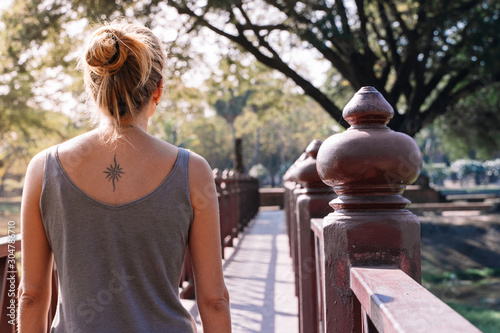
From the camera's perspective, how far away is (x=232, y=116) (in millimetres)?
60875

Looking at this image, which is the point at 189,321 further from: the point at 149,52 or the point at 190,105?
the point at 190,105

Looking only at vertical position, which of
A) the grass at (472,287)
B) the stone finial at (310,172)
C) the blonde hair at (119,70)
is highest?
the blonde hair at (119,70)

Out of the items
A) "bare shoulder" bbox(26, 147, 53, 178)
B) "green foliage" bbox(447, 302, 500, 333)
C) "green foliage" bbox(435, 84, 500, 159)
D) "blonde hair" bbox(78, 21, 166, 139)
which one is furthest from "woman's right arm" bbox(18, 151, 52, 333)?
"green foliage" bbox(435, 84, 500, 159)

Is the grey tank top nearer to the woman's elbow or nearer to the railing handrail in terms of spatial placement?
the woman's elbow

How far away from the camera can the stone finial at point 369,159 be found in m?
1.49

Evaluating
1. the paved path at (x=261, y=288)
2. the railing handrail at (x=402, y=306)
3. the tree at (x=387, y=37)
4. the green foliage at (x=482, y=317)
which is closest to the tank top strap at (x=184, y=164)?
the railing handrail at (x=402, y=306)

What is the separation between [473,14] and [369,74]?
274 cm

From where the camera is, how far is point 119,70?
1.41 metres

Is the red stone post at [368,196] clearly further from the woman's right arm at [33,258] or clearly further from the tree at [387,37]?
the tree at [387,37]

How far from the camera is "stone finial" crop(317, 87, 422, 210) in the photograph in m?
1.49

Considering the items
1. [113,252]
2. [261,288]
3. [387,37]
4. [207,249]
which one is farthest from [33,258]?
[387,37]

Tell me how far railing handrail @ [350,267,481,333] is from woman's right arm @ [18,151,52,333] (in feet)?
2.88

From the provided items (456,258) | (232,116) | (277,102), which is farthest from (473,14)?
(232,116)

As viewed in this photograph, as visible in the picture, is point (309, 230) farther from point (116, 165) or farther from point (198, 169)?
point (116, 165)
